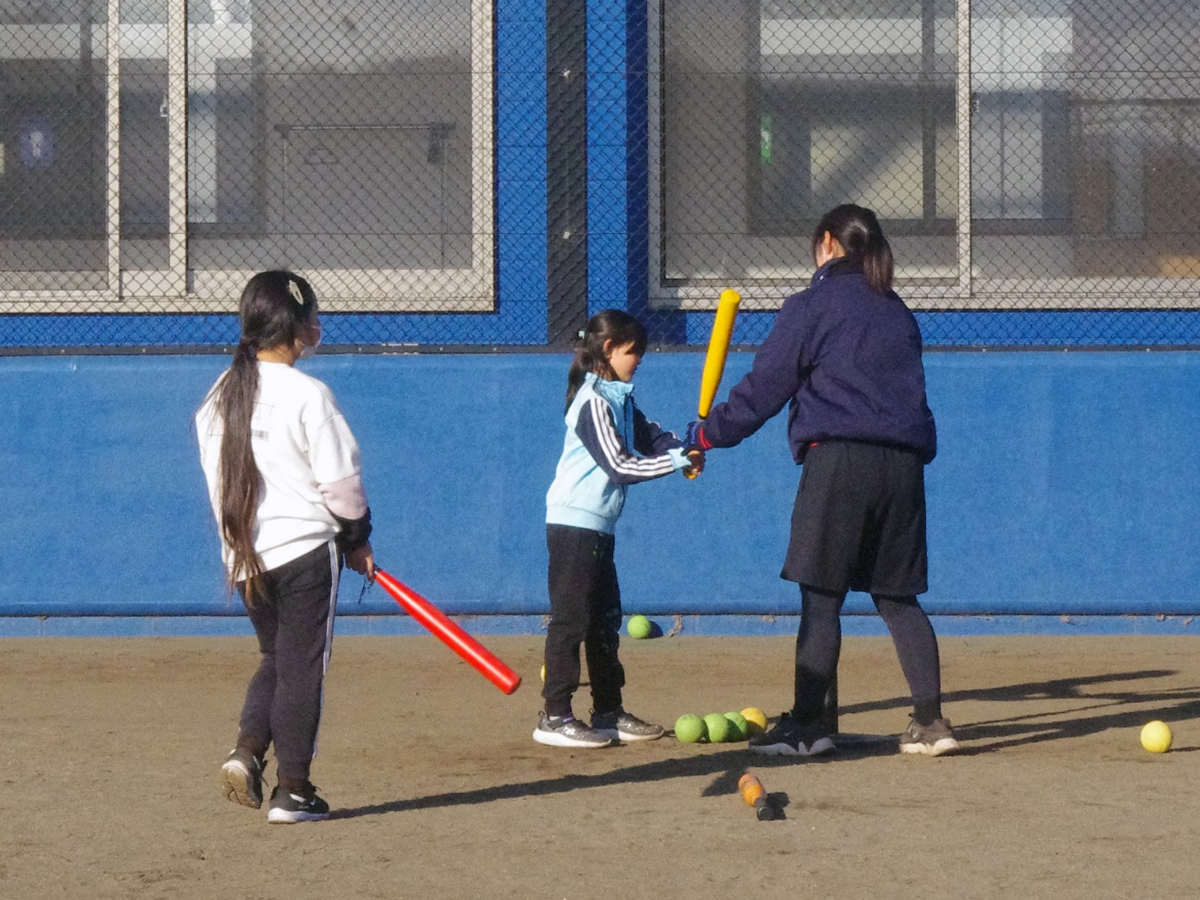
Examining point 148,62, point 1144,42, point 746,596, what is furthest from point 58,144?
point 1144,42

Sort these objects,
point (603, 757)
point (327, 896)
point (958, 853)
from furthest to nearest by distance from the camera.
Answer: point (603, 757) < point (958, 853) < point (327, 896)

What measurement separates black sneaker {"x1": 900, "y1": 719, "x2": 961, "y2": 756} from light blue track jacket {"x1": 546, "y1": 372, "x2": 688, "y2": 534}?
1.10 metres

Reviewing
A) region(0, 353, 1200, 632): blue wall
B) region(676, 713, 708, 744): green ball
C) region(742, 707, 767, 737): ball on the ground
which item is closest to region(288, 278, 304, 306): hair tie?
region(676, 713, 708, 744): green ball

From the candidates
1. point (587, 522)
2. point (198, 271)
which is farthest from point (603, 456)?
point (198, 271)

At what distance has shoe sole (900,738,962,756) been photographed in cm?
520

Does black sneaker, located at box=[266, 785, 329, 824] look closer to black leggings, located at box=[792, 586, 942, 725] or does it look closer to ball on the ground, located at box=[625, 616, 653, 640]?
black leggings, located at box=[792, 586, 942, 725]

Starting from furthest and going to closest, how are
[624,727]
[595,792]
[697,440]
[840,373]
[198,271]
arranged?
[198,271] → [624,727] → [697,440] → [840,373] → [595,792]

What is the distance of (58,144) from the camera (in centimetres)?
824

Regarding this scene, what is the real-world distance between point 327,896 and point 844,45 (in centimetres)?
557

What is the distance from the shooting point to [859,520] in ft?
16.7

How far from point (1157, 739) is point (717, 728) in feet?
4.51

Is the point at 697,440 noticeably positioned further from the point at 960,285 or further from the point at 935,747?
the point at 960,285

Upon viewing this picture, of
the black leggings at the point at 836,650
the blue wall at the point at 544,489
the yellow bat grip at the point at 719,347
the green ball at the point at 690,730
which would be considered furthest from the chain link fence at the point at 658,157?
the black leggings at the point at 836,650

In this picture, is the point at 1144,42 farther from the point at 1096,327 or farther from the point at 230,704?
the point at 230,704
